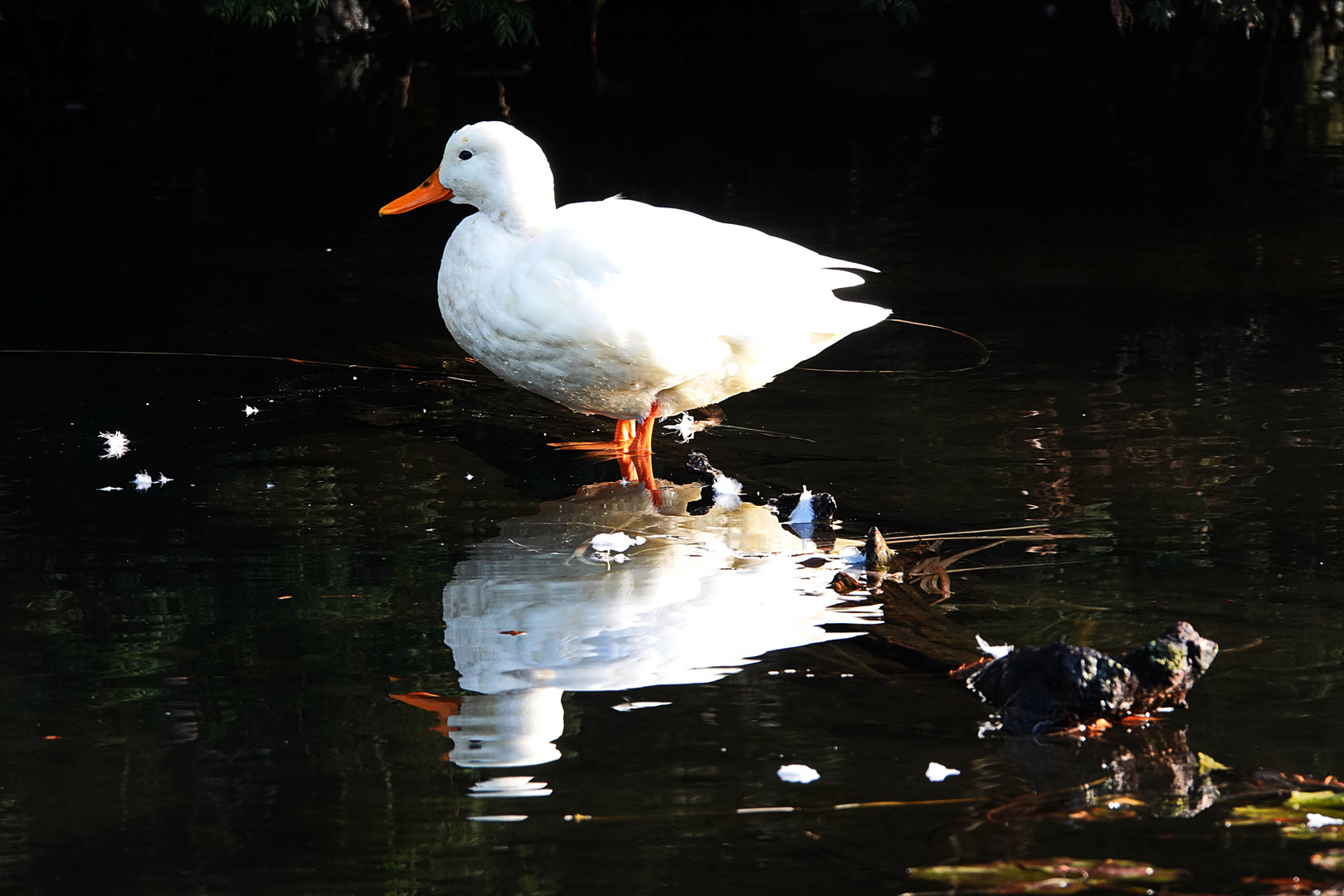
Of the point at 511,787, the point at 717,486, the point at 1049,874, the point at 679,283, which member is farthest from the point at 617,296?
the point at 1049,874

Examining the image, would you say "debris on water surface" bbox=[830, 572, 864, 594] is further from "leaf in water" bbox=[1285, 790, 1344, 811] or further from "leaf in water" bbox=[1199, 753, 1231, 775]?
"leaf in water" bbox=[1285, 790, 1344, 811]

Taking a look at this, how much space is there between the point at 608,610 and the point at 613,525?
0.76 metres

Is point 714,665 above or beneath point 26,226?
beneath

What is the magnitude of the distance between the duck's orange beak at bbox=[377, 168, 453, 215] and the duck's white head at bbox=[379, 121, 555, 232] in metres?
0.13

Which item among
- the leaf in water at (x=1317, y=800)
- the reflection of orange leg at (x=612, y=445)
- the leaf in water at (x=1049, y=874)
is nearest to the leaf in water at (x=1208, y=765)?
the leaf in water at (x=1317, y=800)

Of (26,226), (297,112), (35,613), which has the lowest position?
(35,613)

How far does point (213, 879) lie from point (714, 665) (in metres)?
1.32

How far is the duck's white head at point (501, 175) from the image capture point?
5.26 m

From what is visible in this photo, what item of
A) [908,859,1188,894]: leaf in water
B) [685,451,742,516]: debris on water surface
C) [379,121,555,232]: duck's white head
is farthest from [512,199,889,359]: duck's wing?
[908,859,1188,894]: leaf in water

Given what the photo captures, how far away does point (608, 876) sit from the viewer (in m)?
2.87

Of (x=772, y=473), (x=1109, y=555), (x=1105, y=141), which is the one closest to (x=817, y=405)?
(x=772, y=473)

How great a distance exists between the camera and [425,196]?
5.83m

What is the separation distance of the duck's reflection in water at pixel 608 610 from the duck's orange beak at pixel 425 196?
1.45 meters

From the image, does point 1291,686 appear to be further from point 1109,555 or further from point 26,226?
point 26,226
